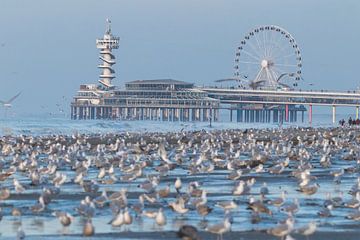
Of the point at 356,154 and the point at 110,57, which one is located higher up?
the point at 110,57

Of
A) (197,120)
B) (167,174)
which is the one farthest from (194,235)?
(197,120)

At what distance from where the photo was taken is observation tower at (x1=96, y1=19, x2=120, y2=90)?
538 feet

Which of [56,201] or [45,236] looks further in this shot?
[56,201]

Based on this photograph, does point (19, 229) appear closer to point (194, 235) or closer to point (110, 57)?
point (194, 235)

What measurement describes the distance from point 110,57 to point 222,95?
18.8 m

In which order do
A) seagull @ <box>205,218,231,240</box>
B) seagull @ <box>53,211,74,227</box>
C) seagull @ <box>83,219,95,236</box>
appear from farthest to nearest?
seagull @ <box>53,211,74,227</box> < seagull @ <box>83,219,95,236</box> < seagull @ <box>205,218,231,240</box>

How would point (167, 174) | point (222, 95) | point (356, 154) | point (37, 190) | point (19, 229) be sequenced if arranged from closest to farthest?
point (19, 229) < point (37, 190) < point (167, 174) < point (356, 154) < point (222, 95)

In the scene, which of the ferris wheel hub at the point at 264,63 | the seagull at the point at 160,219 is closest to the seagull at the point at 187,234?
the seagull at the point at 160,219

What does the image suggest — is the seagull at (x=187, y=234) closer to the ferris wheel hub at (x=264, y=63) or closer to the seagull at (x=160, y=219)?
the seagull at (x=160, y=219)

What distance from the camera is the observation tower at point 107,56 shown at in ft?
538

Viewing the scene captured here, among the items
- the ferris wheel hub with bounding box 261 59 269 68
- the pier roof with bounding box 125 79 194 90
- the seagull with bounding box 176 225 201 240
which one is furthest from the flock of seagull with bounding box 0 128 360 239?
the pier roof with bounding box 125 79 194 90

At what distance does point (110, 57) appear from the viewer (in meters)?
165

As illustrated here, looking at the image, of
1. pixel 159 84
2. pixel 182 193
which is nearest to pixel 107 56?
pixel 159 84

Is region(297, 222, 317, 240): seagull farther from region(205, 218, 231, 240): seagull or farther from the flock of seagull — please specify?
region(205, 218, 231, 240): seagull
